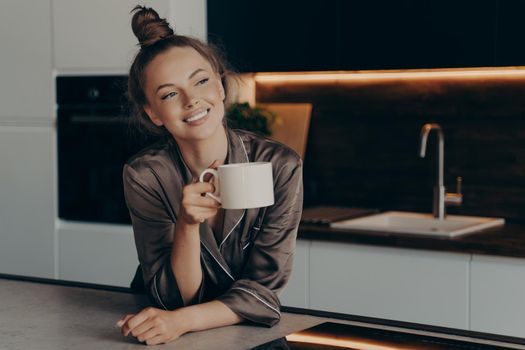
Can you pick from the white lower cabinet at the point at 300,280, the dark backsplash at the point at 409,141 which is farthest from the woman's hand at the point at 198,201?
the dark backsplash at the point at 409,141

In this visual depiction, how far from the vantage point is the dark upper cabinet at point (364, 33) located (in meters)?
3.15

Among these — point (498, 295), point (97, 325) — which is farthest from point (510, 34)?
point (97, 325)

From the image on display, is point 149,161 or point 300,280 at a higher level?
point 149,161

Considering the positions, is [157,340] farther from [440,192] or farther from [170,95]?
[440,192]

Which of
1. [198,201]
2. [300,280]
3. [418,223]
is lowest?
[300,280]

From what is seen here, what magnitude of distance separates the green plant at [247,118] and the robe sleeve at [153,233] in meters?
1.67

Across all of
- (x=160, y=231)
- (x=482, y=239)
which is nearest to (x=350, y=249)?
(x=482, y=239)

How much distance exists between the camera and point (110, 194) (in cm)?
372

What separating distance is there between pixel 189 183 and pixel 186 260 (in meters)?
0.17

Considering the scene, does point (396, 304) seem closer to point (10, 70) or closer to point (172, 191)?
point (172, 191)

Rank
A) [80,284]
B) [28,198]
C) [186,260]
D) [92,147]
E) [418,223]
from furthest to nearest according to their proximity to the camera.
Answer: [28,198], [92,147], [418,223], [80,284], [186,260]

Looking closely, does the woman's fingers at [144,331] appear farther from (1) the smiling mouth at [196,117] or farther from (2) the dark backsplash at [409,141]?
(2) the dark backsplash at [409,141]

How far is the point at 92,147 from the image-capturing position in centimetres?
375

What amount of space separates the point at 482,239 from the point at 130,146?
1519 mm
